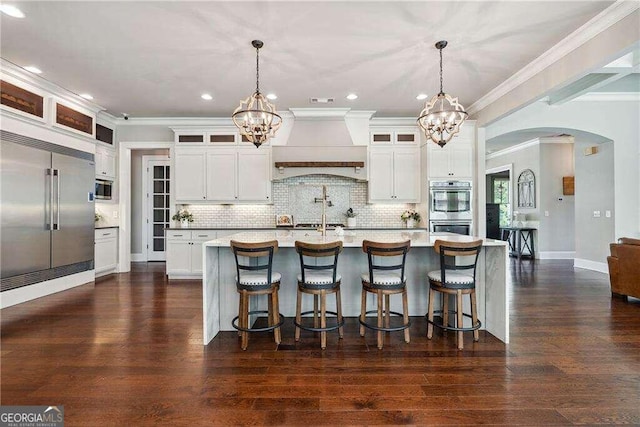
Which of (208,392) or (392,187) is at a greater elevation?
(392,187)

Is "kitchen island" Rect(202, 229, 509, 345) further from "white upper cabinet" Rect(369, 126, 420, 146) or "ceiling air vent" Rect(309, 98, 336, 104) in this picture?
"white upper cabinet" Rect(369, 126, 420, 146)

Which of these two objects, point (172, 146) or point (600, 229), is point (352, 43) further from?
point (600, 229)

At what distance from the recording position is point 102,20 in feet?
10.3

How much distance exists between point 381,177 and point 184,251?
3.81m

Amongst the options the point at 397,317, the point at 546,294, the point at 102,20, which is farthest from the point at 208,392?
the point at 546,294

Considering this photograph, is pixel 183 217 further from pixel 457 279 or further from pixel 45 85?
pixel 457 279

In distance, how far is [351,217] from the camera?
253 inches

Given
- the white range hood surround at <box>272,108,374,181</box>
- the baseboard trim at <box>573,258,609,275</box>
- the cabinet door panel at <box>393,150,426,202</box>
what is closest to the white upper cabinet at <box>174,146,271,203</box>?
the white range hood surround at <box>272,108,374,181</box>

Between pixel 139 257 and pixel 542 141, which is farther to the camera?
pixel 542 141

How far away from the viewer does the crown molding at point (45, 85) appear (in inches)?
161

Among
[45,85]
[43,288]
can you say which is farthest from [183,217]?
[45,85]

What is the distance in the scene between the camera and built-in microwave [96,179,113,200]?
5.99 meters

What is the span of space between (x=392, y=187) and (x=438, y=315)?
127 inches

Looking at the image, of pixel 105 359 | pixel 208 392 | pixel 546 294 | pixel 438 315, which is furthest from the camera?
pixel 546 294
